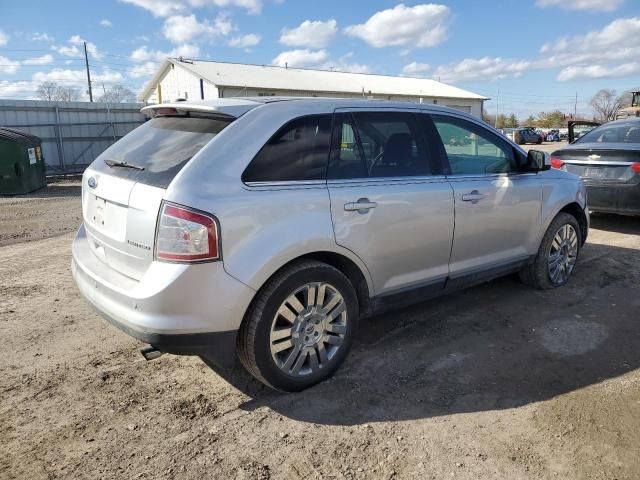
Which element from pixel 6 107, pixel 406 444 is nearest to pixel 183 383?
pixel 406 444

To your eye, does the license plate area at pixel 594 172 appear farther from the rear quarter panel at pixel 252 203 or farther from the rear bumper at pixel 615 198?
the rear quarter panel at pixel 252 203

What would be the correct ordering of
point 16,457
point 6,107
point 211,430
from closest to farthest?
point 16,457 → point 211,430 → point 6,107

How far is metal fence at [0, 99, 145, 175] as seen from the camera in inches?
683

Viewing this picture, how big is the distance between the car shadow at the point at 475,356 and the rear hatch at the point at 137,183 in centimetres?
113

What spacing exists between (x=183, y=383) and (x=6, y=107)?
17417 mm

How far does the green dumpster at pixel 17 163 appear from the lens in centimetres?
1274

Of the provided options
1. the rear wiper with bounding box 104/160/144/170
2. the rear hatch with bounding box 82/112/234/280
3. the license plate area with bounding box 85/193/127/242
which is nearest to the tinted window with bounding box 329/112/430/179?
the rear hatch with bounding box 82/112/234/280

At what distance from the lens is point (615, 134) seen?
7.55 m

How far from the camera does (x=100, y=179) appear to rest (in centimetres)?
329

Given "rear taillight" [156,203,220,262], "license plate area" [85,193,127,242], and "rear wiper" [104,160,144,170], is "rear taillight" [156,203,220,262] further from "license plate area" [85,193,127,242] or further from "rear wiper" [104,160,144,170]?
"rear wiper" [104,160,144,170]

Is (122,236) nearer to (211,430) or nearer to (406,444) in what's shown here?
(211,430)

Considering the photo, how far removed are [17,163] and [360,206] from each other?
41.3 ft

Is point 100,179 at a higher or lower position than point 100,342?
higher

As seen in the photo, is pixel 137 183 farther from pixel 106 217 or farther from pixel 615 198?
pixel 615 198
